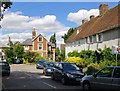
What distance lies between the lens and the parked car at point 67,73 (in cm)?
1928

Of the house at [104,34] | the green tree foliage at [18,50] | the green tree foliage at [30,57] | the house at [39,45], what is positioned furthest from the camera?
the house at [39,45]

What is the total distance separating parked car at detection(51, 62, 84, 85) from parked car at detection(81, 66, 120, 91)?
382 centimetres

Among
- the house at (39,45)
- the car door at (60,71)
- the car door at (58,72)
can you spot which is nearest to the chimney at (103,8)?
the car door at (58,72)

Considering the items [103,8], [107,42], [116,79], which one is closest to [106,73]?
[116,79]

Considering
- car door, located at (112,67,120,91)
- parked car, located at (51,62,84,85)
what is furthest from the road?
Result: car door, located at (112,67,120,91)

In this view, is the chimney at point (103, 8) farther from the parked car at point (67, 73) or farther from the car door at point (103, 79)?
the car door at point (103, 79)

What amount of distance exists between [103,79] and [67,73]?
19.5 ft

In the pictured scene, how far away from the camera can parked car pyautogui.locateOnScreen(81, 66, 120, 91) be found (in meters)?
13.2

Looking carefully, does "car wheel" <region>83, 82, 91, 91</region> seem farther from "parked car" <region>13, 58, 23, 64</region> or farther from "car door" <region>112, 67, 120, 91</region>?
"parked car" <region>13, 58, 23, 64</region>

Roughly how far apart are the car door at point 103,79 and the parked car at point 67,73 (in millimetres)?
4666

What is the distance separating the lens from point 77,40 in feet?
166

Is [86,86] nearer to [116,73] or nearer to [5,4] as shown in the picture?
[116,73]

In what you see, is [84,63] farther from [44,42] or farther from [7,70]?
[44,42]

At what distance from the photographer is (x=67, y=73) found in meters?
19.6
